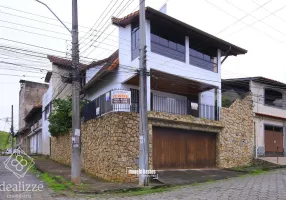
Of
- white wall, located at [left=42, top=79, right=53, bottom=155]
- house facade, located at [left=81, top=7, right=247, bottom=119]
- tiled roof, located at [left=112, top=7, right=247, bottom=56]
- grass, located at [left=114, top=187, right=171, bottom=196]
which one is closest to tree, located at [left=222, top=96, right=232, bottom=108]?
house facade, located at [left=81, top=7, right=247, bottom=119]

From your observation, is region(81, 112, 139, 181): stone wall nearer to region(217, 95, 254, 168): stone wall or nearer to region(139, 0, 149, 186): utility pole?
region(139, 0, 149, 186): utility pole

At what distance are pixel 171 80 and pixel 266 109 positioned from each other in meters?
10.2

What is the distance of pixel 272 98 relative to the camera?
84.2 feet

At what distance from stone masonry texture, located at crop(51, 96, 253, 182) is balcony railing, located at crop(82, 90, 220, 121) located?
1.73 feet

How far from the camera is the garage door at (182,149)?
16.1m

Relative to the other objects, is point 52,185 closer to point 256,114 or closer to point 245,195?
point 245,195

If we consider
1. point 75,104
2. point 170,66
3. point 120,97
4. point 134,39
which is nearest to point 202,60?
point 170,66

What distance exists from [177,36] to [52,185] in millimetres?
10209

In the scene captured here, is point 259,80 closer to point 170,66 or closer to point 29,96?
point 170,66

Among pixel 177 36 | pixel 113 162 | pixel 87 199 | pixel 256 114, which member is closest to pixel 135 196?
pixel 87 199

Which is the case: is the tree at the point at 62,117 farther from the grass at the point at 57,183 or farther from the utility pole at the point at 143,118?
the utility pole at the point at 143,118

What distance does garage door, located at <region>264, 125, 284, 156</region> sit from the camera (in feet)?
79.8

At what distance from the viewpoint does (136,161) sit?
46.1 feet

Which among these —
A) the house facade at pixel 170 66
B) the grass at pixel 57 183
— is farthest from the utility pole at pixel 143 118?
the grass at pixel 57 183
